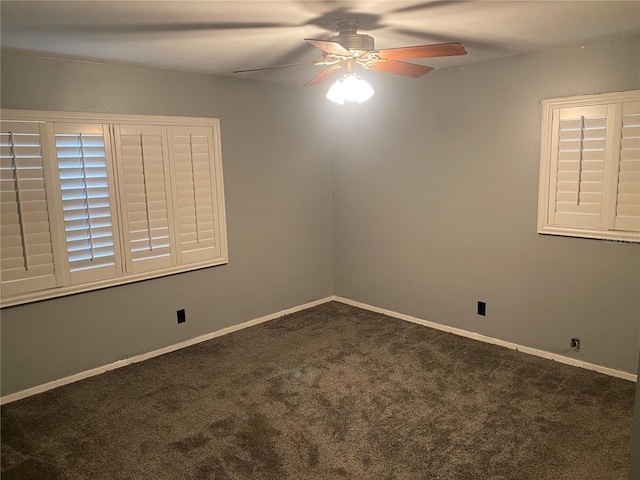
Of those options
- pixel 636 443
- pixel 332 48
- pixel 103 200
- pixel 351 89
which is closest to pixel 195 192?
pixel 103 200

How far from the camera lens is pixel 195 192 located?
4.00 m

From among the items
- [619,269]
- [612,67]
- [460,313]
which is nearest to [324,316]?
[460,313]

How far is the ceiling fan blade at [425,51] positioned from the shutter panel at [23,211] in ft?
7.71

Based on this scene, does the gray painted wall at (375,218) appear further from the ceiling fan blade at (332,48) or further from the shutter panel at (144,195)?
the ceiling fan blade at (332,48)

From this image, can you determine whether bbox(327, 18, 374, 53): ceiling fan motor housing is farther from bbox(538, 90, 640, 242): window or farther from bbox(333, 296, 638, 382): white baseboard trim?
bbox(333, 296, 638, 382): white baseboard trim

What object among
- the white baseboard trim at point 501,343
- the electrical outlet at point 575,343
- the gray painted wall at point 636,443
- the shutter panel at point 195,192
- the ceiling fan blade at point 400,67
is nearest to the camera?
the gray painted wall at point 636,443

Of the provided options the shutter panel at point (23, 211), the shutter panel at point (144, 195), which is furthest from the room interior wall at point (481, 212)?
the shutter panel at point (23, 211)

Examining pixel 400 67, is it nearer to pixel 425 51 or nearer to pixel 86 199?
pixel 425 51

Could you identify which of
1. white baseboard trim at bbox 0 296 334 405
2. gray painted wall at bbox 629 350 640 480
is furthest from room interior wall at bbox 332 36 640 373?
gray painted wall at bbox 629 350 640 480

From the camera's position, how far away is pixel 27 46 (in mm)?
2891

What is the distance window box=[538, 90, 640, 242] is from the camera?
121 inches

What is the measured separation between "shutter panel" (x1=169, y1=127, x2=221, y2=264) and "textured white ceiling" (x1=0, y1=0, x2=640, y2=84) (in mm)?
692

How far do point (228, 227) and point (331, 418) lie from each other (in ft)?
6.67

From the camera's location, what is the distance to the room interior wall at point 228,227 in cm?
324
